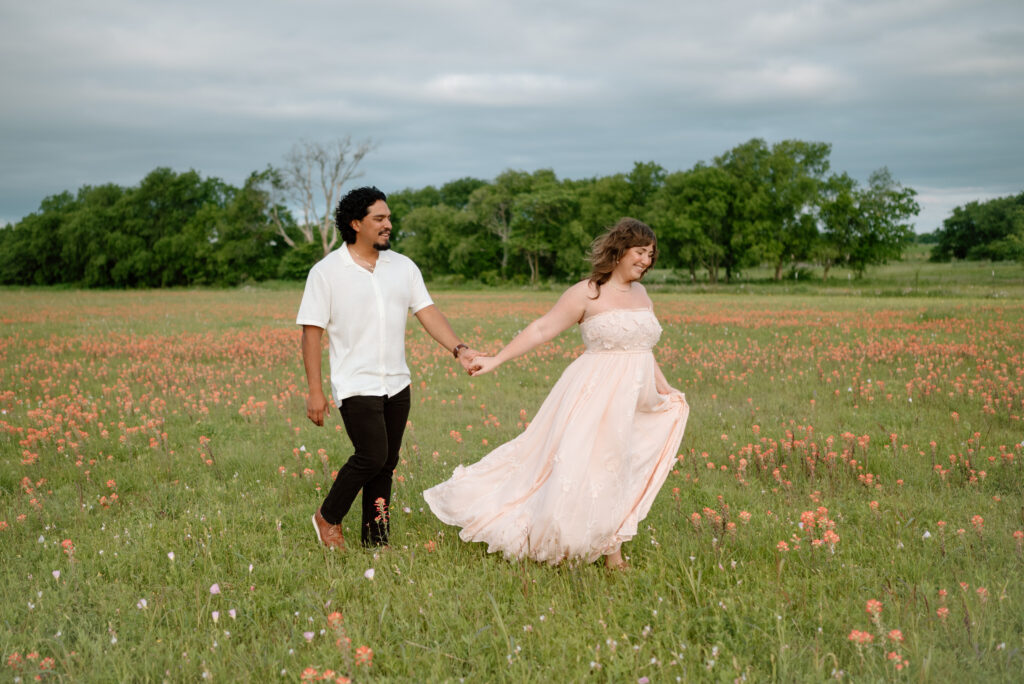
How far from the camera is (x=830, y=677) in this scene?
3.31 meters

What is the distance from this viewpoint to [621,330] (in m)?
4.75

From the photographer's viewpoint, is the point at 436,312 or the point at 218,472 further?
the point at 218,472

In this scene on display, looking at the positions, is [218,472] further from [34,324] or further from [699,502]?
[34,324]

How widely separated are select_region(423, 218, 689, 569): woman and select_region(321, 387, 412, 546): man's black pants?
1.65 ft

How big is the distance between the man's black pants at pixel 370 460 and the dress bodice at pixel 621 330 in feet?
4.81

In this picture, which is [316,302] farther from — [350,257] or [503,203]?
[503,203]

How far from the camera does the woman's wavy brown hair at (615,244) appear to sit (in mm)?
4801

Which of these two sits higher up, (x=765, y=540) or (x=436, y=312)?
(x=436, y=312)

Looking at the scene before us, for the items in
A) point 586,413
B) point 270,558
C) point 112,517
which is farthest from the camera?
point 112,517

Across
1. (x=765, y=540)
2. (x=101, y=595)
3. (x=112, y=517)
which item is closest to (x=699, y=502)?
(x=765, y=540)

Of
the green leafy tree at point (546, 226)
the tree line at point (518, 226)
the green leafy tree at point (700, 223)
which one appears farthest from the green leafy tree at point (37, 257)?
the green leafy tree at point (700, 223)

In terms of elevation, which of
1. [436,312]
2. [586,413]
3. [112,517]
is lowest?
[112,517]

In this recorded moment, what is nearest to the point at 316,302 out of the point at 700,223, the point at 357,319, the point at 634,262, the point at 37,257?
the point at 357,319

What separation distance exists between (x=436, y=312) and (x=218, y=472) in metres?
3.41
